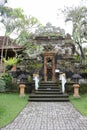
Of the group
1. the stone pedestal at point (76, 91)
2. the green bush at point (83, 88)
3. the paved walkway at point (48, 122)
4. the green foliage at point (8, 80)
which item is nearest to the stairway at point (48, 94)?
the stone pedestal at point (76, 91)

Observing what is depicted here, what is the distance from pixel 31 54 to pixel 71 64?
10.7ft

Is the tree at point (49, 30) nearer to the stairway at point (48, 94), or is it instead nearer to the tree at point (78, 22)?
the tree at point (78, 22)

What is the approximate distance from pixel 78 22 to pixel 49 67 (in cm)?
449

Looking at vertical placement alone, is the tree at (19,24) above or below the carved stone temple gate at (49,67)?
above

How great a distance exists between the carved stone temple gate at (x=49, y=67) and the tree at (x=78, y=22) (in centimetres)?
300

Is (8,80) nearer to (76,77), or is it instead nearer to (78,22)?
(76,77)

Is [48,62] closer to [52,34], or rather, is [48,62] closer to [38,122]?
[52,34]

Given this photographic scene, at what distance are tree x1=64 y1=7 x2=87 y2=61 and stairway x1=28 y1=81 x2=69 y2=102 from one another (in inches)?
209

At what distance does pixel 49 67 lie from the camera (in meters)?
21.0

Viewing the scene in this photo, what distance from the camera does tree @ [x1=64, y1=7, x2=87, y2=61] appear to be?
2195 centimetres

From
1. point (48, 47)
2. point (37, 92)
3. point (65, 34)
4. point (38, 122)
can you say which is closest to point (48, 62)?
point (48, 47)

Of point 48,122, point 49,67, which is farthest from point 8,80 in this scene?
point 48,122

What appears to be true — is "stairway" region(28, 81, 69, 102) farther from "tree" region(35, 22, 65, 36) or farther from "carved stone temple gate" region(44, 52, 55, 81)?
"tree" region(35, 22, 65, 36)

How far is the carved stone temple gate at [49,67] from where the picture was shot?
810 inches
